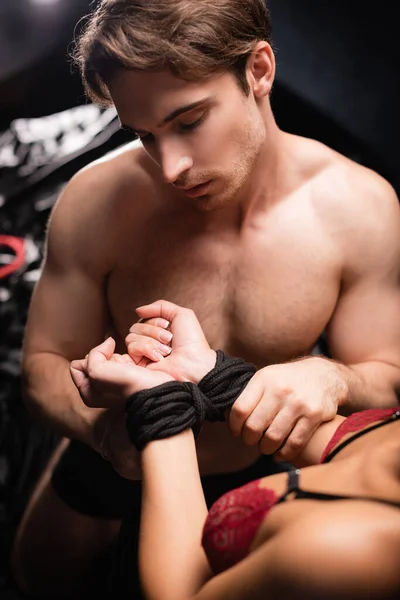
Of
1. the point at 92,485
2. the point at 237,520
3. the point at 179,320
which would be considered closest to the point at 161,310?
the point at 179,320

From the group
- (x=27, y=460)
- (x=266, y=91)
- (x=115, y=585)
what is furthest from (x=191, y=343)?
(x=27, y=460)

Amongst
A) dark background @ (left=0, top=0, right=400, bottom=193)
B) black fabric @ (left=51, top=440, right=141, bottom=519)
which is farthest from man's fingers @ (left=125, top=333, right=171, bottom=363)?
dark background @ (left=0, top=0, right=400, bottom=193)

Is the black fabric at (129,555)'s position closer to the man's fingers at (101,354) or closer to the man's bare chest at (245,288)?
the man's bare chest at (245,288)

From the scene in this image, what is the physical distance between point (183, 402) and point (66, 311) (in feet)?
1.36

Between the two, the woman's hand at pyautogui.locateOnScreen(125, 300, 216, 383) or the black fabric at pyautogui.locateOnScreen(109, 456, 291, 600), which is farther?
the black fabric at pyautogui.locateOnScreen(109, 456, 291, 600)

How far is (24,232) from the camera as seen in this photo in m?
2.08

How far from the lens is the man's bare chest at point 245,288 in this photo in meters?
1.19

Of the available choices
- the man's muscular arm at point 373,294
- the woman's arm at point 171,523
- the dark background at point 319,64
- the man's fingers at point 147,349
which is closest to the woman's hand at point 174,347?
the man's fingers at point 147,349

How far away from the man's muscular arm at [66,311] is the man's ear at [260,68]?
0.30m

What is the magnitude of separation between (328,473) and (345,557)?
151mm

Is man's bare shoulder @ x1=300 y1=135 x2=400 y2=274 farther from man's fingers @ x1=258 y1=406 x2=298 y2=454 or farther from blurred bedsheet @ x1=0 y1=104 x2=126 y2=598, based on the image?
blurred bedsheet @ x1=0 y1=104 x2=126 y2=598

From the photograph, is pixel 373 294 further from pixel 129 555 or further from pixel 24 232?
pixel 24 232

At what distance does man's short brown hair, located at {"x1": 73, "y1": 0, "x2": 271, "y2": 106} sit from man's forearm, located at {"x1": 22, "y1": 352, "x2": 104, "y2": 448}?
45 centimetres

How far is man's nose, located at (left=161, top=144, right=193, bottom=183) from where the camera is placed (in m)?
1.02
